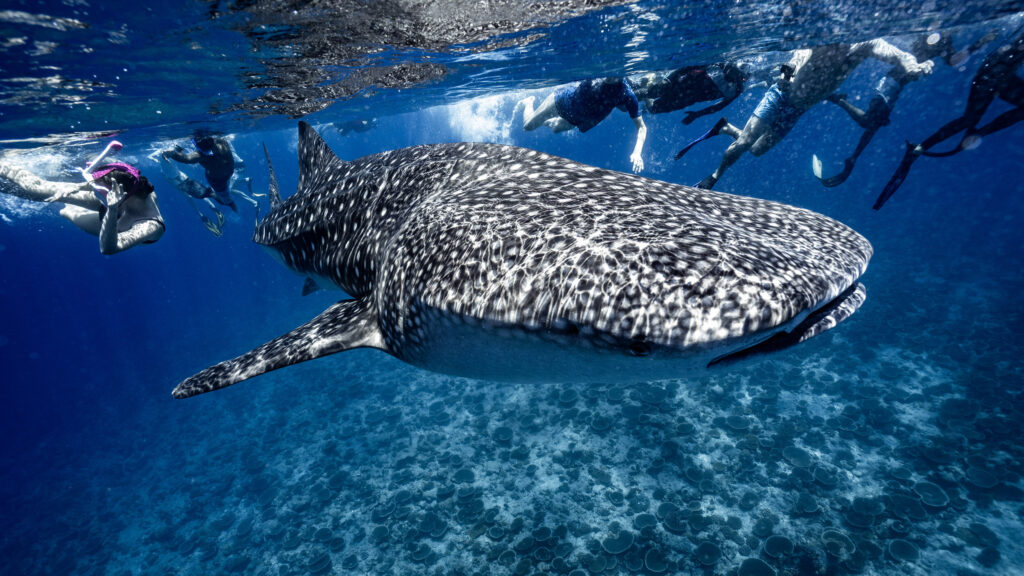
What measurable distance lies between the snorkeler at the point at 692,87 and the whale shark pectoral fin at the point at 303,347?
11.3 m

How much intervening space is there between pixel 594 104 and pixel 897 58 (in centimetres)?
772

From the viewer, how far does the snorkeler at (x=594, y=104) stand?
11.2 metres

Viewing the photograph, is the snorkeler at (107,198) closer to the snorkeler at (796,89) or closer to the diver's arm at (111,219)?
the diver's arm at (111,219)

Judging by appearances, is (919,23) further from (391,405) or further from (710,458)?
(391,405)

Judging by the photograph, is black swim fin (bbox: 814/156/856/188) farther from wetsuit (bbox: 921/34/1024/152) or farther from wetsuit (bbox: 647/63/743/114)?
wetsuit (bbox: 647/63/743/114)

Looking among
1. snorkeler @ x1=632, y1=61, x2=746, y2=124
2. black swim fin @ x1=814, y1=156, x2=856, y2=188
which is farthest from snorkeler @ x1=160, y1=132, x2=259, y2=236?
black swim fin @ x1=814, y1=156, x2=856, y2=188

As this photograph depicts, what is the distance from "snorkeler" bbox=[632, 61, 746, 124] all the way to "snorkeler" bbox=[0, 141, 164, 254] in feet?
41.1

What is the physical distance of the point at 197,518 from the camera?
10.7 metres

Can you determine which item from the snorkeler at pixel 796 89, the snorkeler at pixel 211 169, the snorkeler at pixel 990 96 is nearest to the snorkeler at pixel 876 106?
the snorkeler at pixel 796 89

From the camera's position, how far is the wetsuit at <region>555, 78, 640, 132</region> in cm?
1127

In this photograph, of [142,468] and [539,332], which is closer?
[539,332]

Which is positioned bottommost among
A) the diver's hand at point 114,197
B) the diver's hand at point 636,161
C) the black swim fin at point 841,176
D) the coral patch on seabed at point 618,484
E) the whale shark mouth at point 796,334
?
the coral patch on seabed at point 618,484

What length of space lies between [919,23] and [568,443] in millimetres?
18831

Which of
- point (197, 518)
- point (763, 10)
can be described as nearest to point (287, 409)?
point (197, 518)
